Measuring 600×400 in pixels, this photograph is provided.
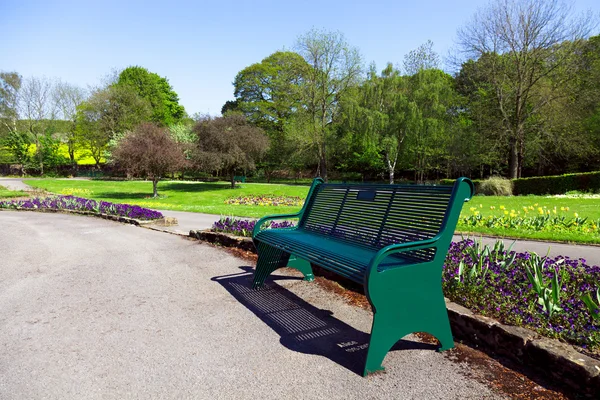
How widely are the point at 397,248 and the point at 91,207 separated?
12.1m

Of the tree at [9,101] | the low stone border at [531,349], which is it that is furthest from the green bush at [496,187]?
the tree at [9,101]

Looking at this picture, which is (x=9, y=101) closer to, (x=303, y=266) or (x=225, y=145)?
(x=225, y=145)

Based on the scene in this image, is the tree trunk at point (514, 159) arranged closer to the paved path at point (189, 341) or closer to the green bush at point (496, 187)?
the green bush at point (496, 187)

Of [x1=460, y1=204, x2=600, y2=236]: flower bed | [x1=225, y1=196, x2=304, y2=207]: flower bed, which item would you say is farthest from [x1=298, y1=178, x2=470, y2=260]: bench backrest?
[x1=225, y1=196, x2=304, y2=207]: flower bed

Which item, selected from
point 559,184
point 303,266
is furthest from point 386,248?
Answer: point 559,184

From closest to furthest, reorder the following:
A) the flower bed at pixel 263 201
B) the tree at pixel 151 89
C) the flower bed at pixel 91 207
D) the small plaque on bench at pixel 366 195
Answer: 1. the small plaque on bench at pixel 366 195
2. the flower bed at pixel 91 207
3. the flower bed at pixel 263 201
4. the tree at pixel 151 89

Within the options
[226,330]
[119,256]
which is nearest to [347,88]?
[119,256]

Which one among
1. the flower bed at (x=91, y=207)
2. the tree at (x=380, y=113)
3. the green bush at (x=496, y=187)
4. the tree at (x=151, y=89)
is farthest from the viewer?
the tree at (x=151, y=89)

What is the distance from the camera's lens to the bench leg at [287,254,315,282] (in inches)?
187

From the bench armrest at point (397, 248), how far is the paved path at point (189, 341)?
2.61 ft

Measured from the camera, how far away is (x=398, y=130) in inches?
1201

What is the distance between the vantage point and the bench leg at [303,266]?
15.6 feet

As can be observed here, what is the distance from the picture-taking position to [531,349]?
2.54m

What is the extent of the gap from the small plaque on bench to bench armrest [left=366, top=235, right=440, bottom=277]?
4.08 feet
